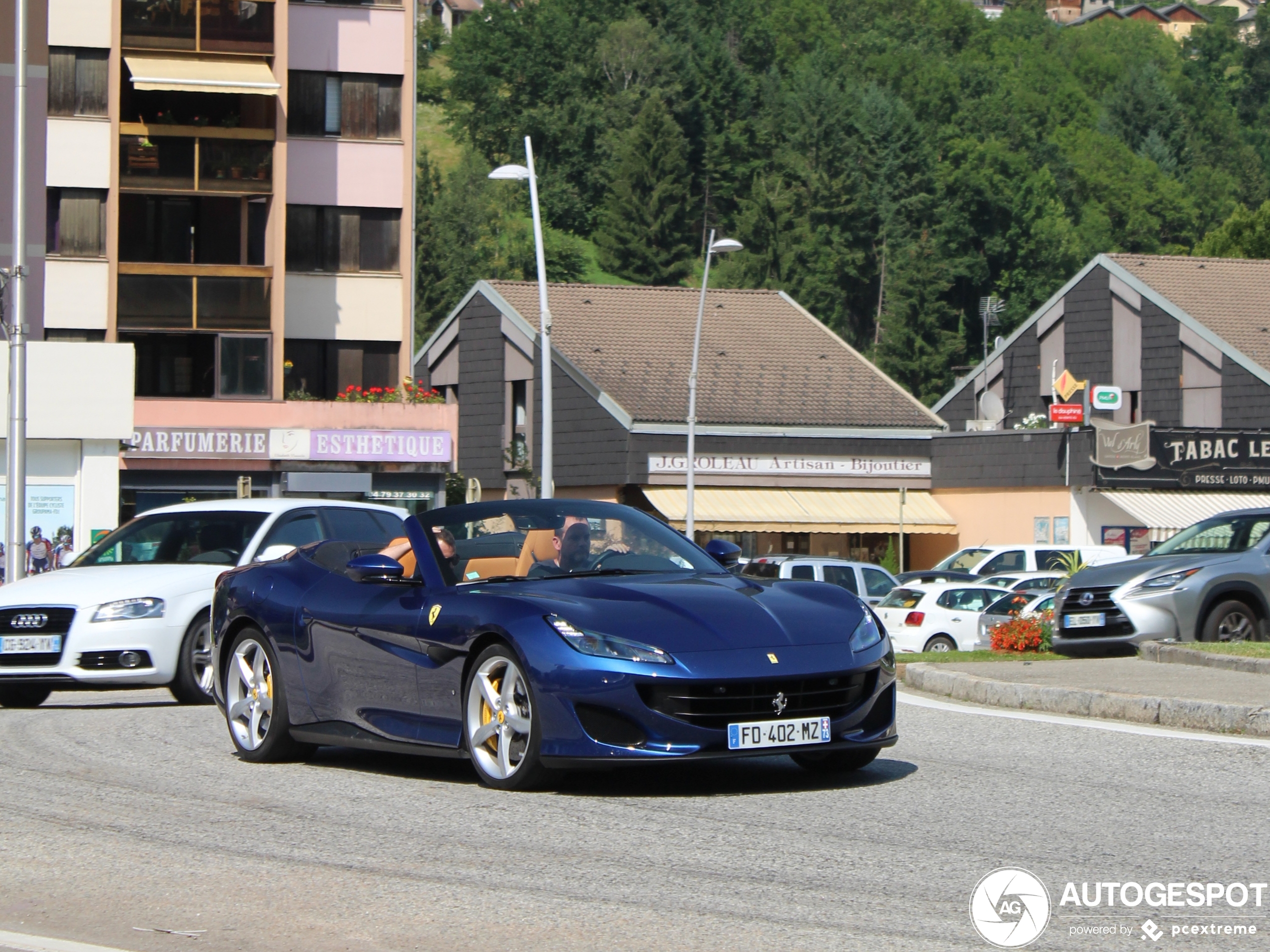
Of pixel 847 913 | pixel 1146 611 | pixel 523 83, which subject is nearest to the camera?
pixel 847 913

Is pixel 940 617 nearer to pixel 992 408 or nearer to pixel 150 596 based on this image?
pixel 150 596

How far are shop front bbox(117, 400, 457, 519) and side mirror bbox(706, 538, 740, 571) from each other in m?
35.2

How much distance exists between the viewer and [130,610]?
1401 cm

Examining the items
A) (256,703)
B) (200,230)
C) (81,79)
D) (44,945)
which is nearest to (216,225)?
(200,230)

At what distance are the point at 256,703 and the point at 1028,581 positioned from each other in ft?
69.7

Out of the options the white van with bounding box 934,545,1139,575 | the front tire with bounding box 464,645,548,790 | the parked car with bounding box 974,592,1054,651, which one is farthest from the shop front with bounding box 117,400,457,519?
the front tire with bounding box 464,645,548,790

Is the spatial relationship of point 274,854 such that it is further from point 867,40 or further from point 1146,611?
point 867,40

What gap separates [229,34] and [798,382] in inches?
729

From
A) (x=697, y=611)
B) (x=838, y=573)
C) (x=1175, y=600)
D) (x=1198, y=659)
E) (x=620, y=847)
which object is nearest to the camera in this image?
(x=620, y=847)

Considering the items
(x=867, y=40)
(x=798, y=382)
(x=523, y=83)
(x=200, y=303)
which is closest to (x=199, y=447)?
(x=200, y=303)

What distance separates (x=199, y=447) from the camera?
147 ft

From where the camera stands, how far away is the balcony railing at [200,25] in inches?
1805

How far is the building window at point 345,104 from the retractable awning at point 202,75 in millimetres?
1314

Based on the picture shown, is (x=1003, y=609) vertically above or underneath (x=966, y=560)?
above
